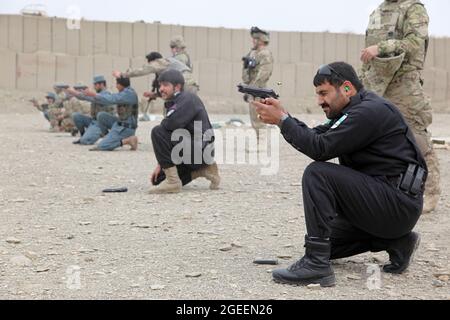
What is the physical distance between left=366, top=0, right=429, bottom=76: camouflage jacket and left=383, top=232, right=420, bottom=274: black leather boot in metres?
2.02

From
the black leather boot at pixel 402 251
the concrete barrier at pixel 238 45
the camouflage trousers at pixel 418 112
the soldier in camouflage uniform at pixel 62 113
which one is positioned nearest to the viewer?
the black leather boot at pixel 402 251

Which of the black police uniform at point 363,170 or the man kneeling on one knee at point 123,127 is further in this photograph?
the man kneeling on one knee at point 123,127

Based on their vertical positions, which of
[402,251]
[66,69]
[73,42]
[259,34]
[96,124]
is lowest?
[402,251]

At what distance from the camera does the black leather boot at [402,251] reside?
430 cm

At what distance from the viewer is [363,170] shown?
13.8 ft

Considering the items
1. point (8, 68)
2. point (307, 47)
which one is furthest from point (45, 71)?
point (307, 47)

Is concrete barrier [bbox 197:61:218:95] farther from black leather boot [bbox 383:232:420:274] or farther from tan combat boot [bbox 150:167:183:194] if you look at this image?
black leather boot [bbox 383:232:420:274]

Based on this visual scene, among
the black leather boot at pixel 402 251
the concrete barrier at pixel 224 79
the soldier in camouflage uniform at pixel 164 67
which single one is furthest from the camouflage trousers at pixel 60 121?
the black leather boot at pixel 402 251

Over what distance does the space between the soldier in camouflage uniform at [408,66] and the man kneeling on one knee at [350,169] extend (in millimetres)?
1895

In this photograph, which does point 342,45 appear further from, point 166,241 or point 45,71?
point 166,241

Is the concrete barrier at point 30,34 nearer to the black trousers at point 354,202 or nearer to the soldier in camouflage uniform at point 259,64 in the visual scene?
the soldier in camouflage uniform at point 259,64

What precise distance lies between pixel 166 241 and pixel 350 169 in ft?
4.91

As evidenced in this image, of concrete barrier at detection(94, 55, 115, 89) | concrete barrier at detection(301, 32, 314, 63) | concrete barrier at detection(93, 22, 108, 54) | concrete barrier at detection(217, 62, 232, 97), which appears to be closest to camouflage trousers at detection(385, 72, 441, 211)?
concrete barrier at detection(94, 55, 115, 89)

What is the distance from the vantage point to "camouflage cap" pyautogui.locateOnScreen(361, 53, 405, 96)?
596 centimetres
